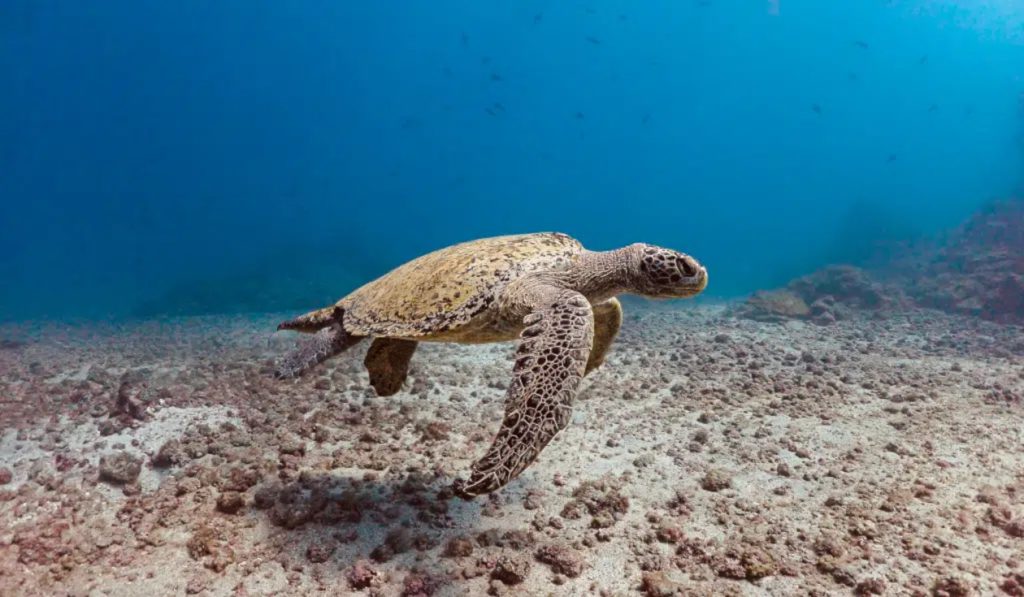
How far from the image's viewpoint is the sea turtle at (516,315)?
249cm

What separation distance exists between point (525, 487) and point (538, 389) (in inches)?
64.4

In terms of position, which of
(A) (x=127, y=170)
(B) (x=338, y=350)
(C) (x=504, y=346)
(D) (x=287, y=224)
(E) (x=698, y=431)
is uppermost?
(A) (x=127, y=170)

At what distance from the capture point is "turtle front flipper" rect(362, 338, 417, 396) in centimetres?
471

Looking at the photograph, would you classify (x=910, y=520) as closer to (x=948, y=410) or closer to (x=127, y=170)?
(x=948, y=410)

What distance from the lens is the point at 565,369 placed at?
2.67m

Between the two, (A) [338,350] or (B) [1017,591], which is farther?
(A) [338,350]

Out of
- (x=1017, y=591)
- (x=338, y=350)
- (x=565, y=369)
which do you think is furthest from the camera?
(x=338, y=350)

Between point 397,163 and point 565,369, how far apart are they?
107 meters

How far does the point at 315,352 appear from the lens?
4.53 meters

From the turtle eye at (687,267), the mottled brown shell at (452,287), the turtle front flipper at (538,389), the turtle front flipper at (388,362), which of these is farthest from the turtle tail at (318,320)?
the turtle eye at (687,267)

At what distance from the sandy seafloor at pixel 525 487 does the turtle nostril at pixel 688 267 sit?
5.66 ft

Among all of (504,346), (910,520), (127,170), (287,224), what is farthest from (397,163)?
(910,520)

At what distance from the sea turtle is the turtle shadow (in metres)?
0.94

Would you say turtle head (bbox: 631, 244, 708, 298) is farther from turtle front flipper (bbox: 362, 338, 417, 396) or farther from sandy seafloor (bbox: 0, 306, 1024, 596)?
turtle front flipper (bbox: 362, 338, 417, 396)
